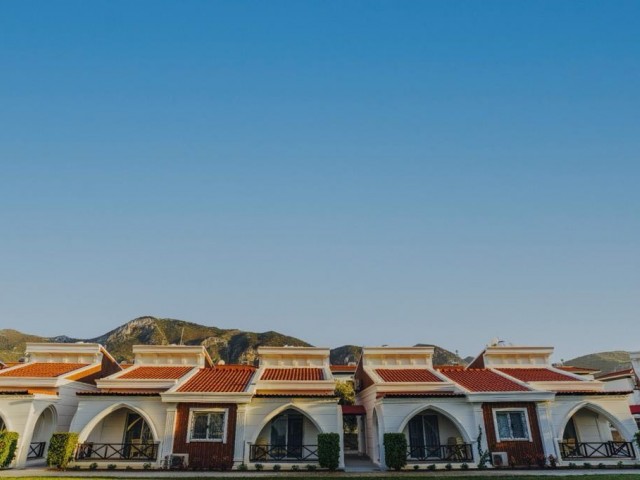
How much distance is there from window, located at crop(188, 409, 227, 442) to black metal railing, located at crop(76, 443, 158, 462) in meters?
1.77

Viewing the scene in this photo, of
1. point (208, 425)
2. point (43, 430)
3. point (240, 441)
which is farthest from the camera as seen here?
point (43, 430)

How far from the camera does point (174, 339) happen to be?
98875 mm

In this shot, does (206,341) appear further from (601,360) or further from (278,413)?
(601,360)

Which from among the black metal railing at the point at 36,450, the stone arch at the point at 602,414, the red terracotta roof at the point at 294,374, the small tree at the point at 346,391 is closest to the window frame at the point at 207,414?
the red terracotta roof at the point at 294,374

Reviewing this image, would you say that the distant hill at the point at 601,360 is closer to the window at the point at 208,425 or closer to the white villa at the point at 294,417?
the white villa at the point at 294,417

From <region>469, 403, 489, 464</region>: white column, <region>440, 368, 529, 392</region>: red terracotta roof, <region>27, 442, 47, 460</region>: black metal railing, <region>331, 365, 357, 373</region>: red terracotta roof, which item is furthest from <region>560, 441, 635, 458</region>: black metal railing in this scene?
<region>27, 442, 47, 460</region>: black metal railing

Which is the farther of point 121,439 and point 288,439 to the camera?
point 121,439

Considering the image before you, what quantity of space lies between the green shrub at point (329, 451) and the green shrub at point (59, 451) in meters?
10.2

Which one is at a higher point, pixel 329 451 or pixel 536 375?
pixel 536 375

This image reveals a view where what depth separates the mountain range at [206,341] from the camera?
87.6 m

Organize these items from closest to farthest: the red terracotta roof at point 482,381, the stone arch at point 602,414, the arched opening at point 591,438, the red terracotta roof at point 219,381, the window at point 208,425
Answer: the window at point 208,425 < the stone arch at point 602,414 < the arched opening at point 591,438 < the red terracotta roof at point 219,381 < the red terracotta roof at point 482,381

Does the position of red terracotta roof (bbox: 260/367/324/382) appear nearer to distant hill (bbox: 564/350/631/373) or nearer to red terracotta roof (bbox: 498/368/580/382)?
red terracotta roof (bbox: 498/368/580/382)

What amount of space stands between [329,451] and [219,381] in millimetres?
6918

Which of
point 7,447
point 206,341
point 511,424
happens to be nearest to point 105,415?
point 7,447
